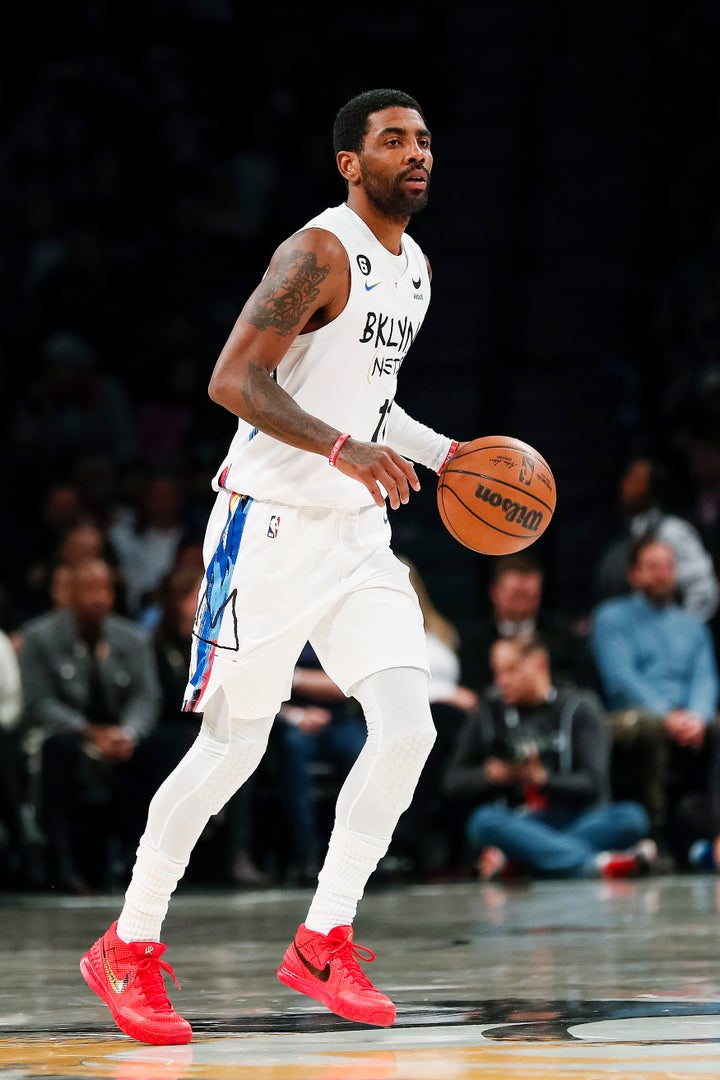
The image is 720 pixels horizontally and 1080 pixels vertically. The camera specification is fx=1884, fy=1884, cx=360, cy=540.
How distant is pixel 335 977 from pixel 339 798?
435mm

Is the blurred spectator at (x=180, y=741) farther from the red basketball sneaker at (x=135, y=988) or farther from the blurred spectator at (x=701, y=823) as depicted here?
the red basketball sneaker at (x=135, y=988)

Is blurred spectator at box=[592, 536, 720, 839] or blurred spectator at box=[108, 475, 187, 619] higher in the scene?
blurred spectator at box=[108, 475, 187, 619]

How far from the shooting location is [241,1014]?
4785 millimetres

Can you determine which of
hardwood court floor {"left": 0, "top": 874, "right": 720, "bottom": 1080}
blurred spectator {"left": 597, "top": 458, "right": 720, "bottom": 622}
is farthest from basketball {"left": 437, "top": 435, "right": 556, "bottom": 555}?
blurred spectator {"left": 597, "top": 458, "right": 720, "bottom": 622}

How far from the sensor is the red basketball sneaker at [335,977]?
452 cm

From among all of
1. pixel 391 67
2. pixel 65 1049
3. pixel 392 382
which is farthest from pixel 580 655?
pixel 391 67

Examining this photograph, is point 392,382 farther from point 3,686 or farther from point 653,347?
point 653,347

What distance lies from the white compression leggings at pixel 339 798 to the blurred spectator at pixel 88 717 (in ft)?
15.2

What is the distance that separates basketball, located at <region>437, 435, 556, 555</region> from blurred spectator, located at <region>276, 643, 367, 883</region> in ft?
15.0

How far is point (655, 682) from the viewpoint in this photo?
412 inches

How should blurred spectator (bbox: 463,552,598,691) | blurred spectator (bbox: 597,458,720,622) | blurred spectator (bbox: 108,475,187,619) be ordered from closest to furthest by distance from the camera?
blurred spectator (bbox: 463,552,598,691)
blurred spectator (bbox: 597,458,720,622)
blurred spectator (bbox: 108,475,187,619)

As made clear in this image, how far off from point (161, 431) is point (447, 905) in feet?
20.1

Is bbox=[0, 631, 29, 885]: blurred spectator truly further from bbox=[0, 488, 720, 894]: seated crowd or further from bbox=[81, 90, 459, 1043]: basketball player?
bbox=[81, 90, 459, 1043]: basketball player

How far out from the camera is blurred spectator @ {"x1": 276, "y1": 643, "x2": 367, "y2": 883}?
962 cm
